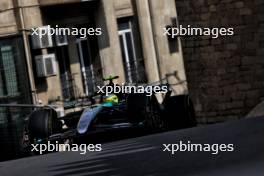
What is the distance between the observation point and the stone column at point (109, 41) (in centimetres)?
1869

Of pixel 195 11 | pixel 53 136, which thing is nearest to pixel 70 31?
pixel 195 11

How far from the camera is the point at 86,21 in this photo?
19.2 meters

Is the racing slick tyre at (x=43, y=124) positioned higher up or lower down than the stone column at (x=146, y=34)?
lower down

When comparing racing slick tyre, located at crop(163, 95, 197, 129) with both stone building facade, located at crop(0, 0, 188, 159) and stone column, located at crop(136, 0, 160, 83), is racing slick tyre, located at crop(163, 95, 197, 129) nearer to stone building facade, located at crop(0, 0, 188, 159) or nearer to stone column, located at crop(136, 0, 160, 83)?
stone building facade, located at crop(0, 0, 188, 159)

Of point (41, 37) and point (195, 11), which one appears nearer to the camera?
point (195, 11)

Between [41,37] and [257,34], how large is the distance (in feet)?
18.9

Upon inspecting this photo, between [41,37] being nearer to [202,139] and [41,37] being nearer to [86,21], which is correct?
[86,21]

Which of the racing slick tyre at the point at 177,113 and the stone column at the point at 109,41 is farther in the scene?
the stone column at the point at 109,41
